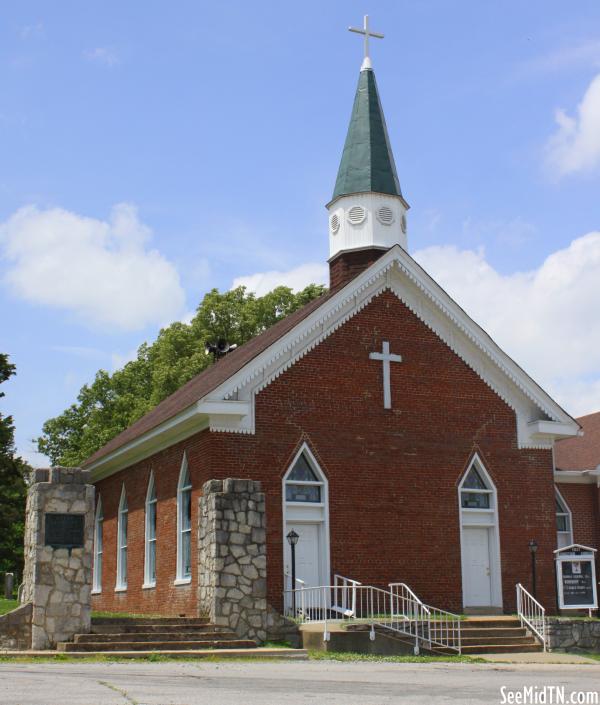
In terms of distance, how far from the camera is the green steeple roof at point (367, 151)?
86.6 feet

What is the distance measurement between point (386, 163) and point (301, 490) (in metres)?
9.32

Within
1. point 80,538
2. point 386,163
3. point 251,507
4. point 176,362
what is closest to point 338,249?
point 386,163

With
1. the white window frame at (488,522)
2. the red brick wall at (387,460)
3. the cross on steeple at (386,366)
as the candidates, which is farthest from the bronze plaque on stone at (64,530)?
the white window frame at (488,522)

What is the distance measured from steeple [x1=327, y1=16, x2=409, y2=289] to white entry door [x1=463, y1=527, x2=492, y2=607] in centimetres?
696

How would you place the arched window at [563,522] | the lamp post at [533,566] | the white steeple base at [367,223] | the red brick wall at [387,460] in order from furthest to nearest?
the arched window at [563,522]
the white steeple base at [367,223]
the lamp post at [533,566]
the red brick wall at [387,460]

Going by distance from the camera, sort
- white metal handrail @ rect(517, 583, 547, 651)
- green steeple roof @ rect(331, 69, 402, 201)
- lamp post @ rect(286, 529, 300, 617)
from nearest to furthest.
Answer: lamp post @ rect(286, 529, 300, 617) < white metal handrail @ rect(517, 583, 547, 651) < green steeple roof @ rect(331, 69, 402, 201)

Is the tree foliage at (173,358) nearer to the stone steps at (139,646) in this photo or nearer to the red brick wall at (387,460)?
the red brick wall at (387,460)

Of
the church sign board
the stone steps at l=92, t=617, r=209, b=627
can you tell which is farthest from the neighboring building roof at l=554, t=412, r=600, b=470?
the stone steps at l=92, t=617, r=209, b=627

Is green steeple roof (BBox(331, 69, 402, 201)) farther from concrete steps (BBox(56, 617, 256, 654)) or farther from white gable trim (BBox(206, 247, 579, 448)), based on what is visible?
concrete steps (BBox(56, 617, 256, 654))

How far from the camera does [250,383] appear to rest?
22.0m

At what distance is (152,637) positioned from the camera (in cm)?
1811

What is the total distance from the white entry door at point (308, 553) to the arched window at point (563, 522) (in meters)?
9.55
